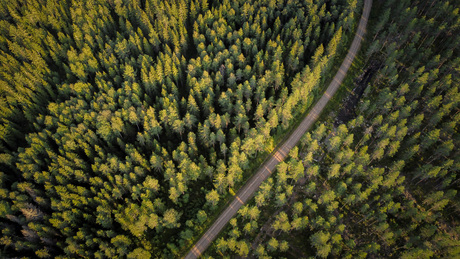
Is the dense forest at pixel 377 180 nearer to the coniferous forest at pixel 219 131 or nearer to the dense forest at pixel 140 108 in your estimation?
the coniferous forest at pixel 219 131

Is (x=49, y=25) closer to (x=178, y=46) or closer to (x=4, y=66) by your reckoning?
(x=4, y=66)

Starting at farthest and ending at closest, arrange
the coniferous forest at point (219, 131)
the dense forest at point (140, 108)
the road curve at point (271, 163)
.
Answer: the road curve at point (271, 163) < the dense forest at point (140, 108) < the coniferous forest at point (219, 131)

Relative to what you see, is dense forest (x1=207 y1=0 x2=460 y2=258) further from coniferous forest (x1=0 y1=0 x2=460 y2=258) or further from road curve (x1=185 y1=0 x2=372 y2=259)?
road curve (x1=185 y1=0 x2=372 y2=259)

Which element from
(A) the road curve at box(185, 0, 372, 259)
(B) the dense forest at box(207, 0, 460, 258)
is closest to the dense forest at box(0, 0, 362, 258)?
(A) the road curve at box(185, 0, 372, 259)

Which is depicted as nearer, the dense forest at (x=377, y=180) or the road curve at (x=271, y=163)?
the dense forest at (x=377, y=180)

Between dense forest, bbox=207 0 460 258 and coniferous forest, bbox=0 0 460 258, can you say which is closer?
dense forest, bbox=207 0 460 258

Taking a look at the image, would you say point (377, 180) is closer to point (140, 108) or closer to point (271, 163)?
point (271, 163)

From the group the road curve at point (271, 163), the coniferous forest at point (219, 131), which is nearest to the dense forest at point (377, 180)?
the coniferous forest at point (219, 131)
